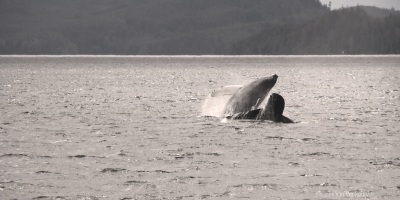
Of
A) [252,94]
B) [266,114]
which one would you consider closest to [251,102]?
[252,94]

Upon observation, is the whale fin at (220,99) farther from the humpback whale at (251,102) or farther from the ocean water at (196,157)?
the ocean water at (196,157)

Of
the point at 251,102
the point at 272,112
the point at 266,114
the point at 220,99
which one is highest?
the point at 251,102

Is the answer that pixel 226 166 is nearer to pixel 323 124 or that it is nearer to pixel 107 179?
pixel 107 179

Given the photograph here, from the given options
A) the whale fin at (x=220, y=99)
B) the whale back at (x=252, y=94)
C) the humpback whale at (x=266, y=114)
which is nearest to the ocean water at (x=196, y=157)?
the humpback whale at (x=266, y=114)

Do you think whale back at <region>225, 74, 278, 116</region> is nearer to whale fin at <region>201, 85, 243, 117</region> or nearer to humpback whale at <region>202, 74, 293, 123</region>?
humpback whale at <region>202, 74, 293, 123</region>

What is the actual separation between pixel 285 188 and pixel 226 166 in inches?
134

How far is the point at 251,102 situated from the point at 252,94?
1.97 ft

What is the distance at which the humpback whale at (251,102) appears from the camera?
29.9m

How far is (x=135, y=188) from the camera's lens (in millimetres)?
16219

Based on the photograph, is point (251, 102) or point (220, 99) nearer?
point (251, 102)

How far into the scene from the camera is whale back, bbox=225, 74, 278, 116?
98.2 ft

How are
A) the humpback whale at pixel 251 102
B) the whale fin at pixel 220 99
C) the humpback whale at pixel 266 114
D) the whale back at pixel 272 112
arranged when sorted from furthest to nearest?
the whale fin at pixel 220 99
the humpback whale at pixel 266 114
the humpback whale at pixel 251 102
the whale back at pixel 272 112

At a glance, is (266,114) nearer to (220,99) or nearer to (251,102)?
(251,102)

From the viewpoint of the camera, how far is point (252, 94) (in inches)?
1179
